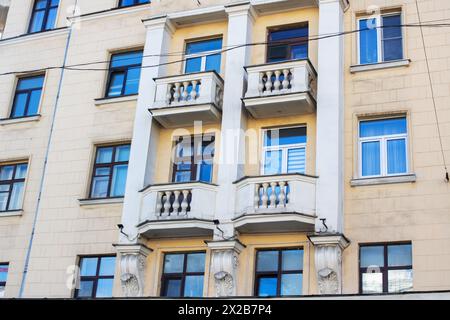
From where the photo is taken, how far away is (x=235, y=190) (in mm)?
13484

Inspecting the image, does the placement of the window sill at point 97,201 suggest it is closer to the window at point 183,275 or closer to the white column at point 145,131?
the white column at point 145,131

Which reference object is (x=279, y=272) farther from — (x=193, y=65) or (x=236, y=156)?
(x=193, y=65)

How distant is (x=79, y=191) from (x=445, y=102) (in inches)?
308

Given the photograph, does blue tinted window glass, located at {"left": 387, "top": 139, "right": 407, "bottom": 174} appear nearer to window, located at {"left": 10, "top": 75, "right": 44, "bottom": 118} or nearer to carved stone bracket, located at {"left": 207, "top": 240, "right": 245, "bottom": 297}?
carved stone bracket, located at {"left": 207, "top": 240, "right": 245, "bottom": 297}

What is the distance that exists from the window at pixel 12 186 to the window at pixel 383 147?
7.79 meters

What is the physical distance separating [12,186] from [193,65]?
16.6ft

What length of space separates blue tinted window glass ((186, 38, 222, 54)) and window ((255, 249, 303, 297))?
5.06 meters

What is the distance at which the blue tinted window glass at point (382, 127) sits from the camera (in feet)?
44.2

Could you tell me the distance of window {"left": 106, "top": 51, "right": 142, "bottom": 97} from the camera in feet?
53.2

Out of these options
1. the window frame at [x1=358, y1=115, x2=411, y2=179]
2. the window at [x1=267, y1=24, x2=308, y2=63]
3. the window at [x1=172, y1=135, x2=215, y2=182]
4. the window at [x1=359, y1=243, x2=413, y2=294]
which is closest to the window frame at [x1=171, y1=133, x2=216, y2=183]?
the window at [x1=172, y1=135, x2=215, y2=182]

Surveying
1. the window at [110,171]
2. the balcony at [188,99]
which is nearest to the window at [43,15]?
the window at [110,171]

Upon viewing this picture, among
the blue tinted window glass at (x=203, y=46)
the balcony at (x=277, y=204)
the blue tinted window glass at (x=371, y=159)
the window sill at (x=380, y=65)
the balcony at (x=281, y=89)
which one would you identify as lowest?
the balcony at (x=277, y=204)
